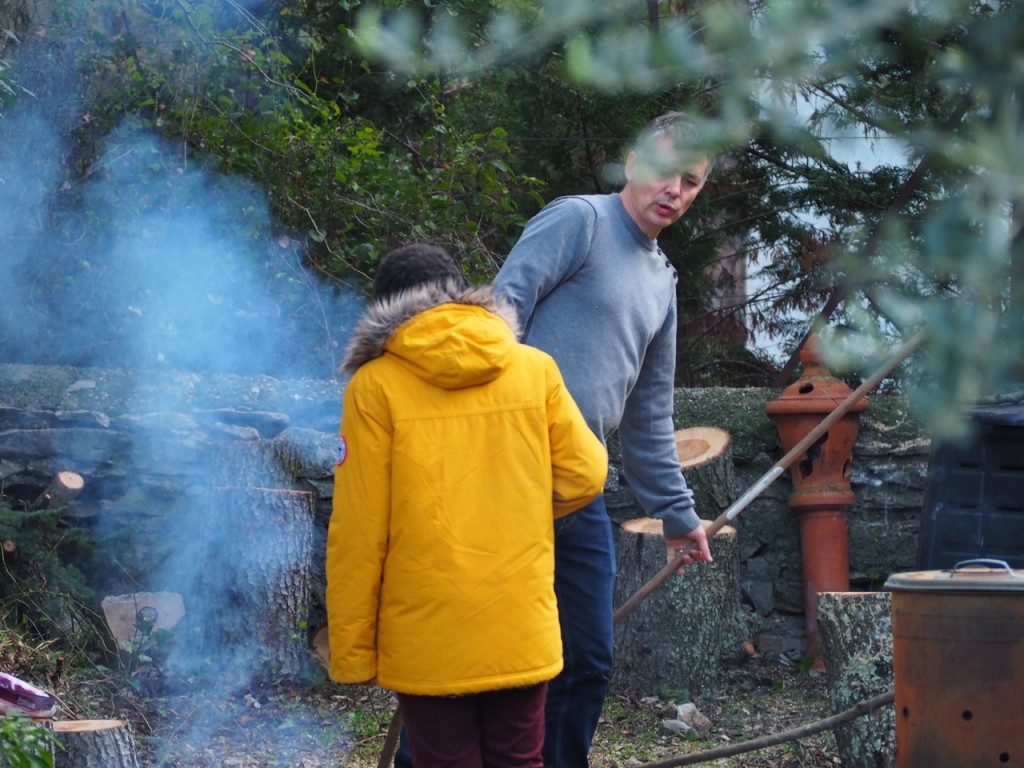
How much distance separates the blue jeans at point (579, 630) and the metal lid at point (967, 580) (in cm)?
71

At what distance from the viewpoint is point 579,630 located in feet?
8.71

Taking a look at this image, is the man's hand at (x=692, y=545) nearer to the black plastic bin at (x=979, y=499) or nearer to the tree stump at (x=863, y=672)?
the tree stump at (x=863, y=672)

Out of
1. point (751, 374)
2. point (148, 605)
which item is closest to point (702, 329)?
point (751, 374)

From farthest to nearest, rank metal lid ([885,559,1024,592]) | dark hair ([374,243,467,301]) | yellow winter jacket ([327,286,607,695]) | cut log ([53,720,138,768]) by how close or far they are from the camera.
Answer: cut log ([53,720,138,768])
metal lid ([885,559,1024,592])
dark hair ([374,243,467,301])
yellow winter jacket ([327,286,607,695])

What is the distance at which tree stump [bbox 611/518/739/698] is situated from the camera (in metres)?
4.54

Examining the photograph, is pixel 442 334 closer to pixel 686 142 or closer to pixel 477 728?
pixel 477 728

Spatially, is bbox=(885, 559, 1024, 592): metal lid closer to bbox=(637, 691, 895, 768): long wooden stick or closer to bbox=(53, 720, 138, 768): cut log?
bbox=(637, 691, 895, 768): long wooden stick

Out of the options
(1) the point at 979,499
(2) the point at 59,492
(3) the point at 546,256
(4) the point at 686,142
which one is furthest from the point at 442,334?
(1) the point at 979,499

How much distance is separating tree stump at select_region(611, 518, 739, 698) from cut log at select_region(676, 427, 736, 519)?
20.1 inches

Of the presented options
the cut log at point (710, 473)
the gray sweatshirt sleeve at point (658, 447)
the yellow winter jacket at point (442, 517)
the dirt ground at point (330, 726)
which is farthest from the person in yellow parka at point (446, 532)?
the cut log at point (710, 473)

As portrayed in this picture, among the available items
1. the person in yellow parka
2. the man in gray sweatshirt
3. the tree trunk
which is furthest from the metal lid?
the tree trunk

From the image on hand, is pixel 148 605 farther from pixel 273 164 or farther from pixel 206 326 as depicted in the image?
pixel 273 164

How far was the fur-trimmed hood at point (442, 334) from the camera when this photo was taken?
2.24 m

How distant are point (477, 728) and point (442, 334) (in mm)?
806
